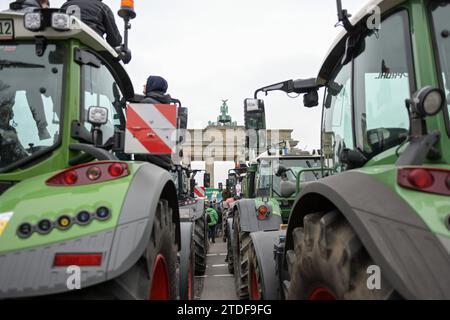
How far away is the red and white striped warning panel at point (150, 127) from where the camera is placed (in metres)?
3.32

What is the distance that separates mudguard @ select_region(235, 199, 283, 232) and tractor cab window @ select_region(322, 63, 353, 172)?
3010mm

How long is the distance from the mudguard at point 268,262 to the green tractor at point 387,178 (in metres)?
1.18

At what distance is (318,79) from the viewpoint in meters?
3.37

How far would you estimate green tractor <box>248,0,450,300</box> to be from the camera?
1.31m

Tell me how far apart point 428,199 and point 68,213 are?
155 cm

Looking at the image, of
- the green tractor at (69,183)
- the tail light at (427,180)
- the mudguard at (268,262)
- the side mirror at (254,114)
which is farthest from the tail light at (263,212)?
the tail light at (427,180)

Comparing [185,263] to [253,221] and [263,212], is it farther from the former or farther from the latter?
[263,212]

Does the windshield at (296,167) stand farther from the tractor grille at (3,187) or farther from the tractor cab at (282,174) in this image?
the tractor grille at (3,187)

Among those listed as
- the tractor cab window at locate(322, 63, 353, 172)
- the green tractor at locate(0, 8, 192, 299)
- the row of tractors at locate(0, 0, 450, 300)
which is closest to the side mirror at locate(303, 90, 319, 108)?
the tractor cab window at locate(322, 63, 353, 172)

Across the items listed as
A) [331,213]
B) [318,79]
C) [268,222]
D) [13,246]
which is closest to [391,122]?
[331,213]

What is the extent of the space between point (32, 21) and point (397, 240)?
2.37m

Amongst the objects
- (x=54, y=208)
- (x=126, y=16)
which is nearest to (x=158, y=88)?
(x=126, y=16)

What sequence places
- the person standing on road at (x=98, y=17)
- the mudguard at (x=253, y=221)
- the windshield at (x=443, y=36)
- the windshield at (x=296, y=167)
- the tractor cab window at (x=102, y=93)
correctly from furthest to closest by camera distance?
the windshield at (x=296, y=167), the mudguard at (x=253, y=221), the person standing on road at (x=98, y=17), the tractor cab window at (x=102, y=93), the windshield at (x=443, y=36)

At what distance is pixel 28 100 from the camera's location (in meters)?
2.48
